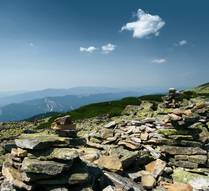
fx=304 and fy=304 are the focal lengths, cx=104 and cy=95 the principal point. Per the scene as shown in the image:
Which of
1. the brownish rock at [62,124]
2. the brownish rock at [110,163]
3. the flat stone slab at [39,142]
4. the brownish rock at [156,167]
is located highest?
the brownish rock at [62,124]

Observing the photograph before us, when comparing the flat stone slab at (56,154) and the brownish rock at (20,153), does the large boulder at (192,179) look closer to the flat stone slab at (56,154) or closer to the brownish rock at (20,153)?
the flat stone slab at (56,154)

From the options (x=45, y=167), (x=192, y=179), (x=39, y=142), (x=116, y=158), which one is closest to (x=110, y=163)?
(x=116, y=158)

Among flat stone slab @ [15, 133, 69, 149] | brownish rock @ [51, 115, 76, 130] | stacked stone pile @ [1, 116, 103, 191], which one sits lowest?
stacked stone pile @ [1, 116, 103, 191]

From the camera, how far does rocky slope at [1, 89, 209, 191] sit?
52.6 ft

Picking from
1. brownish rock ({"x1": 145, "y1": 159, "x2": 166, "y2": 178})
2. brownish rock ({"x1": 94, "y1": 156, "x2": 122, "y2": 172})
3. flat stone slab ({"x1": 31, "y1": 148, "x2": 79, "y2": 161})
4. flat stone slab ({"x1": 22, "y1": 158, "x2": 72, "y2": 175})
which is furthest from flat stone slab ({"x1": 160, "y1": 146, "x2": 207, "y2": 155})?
flat stone slab ({"x1": 22, "y1": 158, "x2": 72, "y2": 175})

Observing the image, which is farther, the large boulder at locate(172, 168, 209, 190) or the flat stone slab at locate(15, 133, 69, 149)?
the large boulder at locate(172, 168, 209, 190)

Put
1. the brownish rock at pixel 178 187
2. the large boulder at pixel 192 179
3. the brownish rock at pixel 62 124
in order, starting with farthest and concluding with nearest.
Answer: the large boulder at pixel 192 179
the brownish rock at pixel 62 124
the brownish rock at pixel 178 187

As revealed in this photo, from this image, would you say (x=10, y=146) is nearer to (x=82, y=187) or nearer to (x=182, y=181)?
(x=82, y=187)

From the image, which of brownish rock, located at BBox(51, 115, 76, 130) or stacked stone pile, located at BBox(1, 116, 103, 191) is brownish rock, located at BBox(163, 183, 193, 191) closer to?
A: stacked stone pile, located at BBox(1, 116, 103, 191)

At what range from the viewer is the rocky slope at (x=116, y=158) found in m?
16.0

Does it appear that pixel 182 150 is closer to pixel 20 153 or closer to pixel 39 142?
pixel 39 142

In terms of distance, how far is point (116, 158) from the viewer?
20.2 metres

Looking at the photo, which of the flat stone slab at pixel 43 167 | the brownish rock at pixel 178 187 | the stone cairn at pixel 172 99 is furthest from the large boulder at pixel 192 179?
the stone cairn at pixel 172 99

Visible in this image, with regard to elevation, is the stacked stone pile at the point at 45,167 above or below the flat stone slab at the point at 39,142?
below
